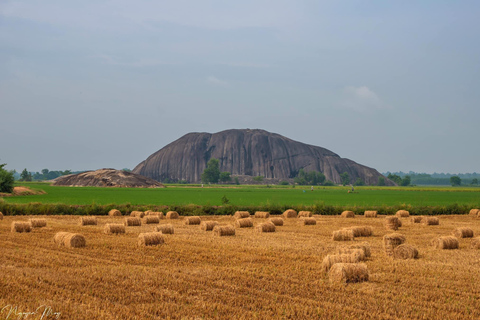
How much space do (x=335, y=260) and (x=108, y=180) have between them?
130 m

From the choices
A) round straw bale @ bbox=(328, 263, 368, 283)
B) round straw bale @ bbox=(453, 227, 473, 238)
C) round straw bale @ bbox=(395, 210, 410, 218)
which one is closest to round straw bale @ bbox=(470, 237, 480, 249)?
round straw bale @ bbox=(453, 227, 473, 238)

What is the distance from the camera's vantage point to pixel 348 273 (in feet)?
40.4

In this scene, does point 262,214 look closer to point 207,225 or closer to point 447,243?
point 207,225

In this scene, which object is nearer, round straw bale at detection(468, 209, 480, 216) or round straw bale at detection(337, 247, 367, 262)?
round straw bale at detection(337, 247, 367, 262)

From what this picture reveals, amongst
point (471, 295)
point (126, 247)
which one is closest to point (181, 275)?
point (126, 247)

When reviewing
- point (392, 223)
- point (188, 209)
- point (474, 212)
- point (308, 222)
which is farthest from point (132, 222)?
point (474, 212)

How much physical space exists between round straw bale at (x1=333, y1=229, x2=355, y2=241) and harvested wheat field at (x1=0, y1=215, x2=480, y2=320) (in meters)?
2.15

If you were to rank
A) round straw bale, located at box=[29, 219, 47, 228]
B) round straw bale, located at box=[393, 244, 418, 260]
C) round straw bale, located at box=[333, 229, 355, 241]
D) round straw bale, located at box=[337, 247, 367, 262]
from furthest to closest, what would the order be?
round straw bale, located at box=[29, 219, 47, 228] < round straw bale, located at box=[333, 229, 355, 241] < round straw bale, located at box=[393, 244, 418, 260] < round straw bale, located at box=[337, 247, 367, 262]

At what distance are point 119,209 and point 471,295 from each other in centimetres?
3014

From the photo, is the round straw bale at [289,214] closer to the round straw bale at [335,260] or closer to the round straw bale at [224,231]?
the round straw bale at [224,231]

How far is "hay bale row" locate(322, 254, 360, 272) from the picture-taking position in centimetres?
1348

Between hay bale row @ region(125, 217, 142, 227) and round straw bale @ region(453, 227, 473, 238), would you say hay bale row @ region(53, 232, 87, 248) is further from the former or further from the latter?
round straw bale @ region(453, 227, 473, 238)

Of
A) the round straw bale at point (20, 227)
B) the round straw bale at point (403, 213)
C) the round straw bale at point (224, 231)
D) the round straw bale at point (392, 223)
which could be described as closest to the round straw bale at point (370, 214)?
the round straw bale at point (403, 213)

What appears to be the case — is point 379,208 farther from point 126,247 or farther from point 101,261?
point 101,261
